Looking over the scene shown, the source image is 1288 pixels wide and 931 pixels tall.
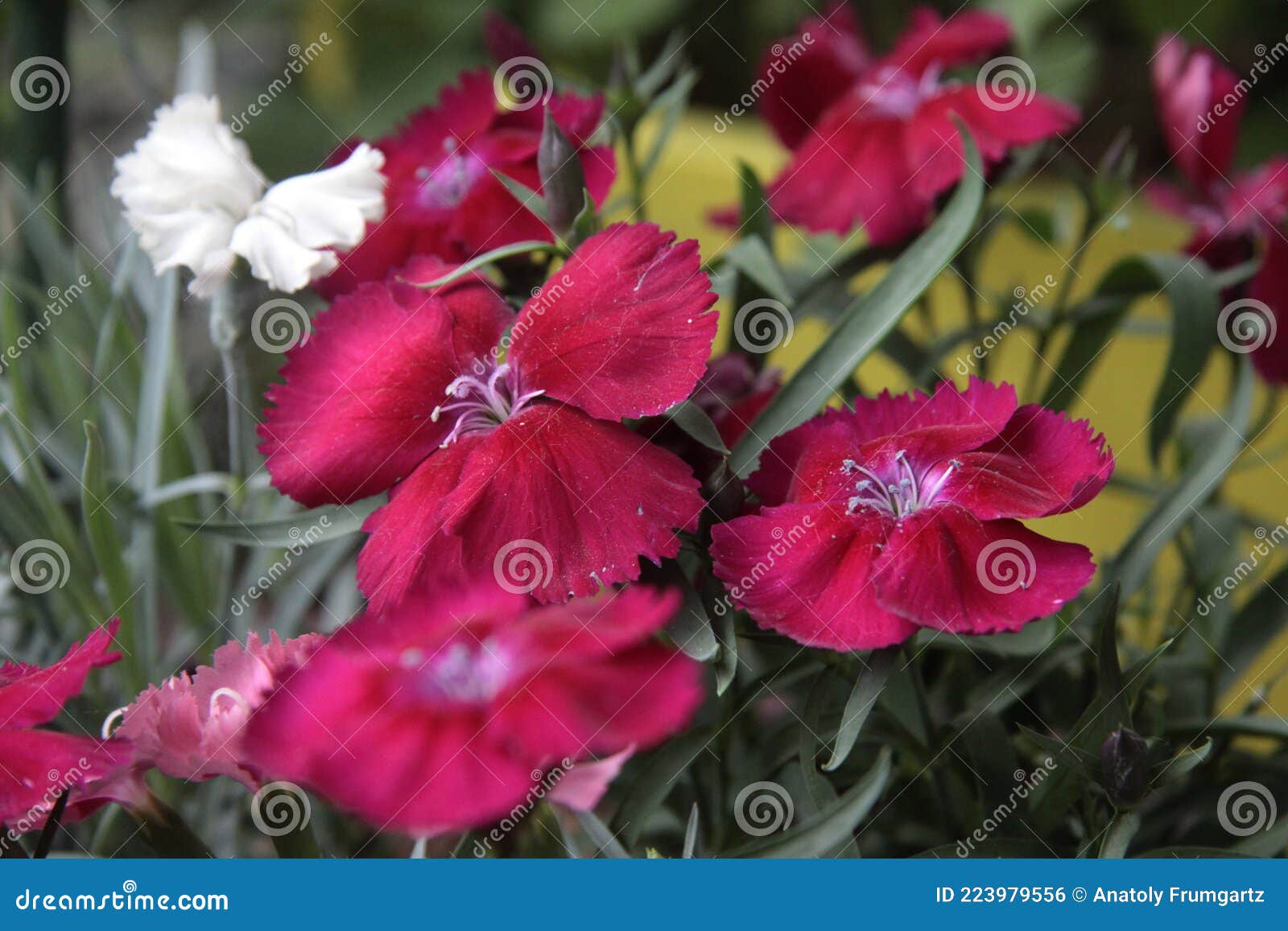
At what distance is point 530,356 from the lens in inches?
19.4

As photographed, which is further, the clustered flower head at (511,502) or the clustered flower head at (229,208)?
the clustered flower head at (229,208)

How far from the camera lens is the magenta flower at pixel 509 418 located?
43 cm

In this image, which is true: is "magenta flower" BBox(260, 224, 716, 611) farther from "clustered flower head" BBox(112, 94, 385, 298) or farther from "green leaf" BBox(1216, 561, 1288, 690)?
"green leaf" BBox(1216, 561, 1288, 690)

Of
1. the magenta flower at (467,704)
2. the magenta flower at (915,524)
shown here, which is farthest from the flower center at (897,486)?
the magenta flower at (467,704)

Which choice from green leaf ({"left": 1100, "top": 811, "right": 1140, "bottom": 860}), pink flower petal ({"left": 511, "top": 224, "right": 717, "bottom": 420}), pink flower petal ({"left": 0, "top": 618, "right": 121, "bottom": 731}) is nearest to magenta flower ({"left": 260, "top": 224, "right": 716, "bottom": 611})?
pink flower petal ({"left": 511, "top": 224, "right": 717, "bottom": 420})

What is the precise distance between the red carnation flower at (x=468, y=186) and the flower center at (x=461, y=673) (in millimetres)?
248

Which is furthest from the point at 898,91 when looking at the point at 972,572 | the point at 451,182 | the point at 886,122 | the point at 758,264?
the point at 972,572

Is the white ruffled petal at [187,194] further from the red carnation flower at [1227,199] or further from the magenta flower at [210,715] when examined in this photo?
the red carnation flower at [1227,199]

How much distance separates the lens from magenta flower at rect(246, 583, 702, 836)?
34 cm

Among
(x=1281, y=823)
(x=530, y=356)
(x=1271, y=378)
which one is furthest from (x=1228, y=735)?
(x=530, y=356)

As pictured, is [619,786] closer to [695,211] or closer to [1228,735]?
[1228,735]

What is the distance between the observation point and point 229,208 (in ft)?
1.79

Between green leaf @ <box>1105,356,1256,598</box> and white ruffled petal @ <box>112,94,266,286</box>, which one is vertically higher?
green leaf @ <box>1105,356,1256,598</box>

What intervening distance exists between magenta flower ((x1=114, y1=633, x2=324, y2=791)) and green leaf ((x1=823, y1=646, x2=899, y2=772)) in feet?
0.64
